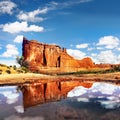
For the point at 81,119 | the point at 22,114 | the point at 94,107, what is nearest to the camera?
the point at 81,119

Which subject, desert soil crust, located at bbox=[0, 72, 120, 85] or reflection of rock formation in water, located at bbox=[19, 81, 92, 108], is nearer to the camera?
reflection of rock formation in water, located at bbox=[19, 81, 92, 108]

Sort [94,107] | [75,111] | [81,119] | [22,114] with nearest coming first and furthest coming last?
1. [81,119]
2. [22,114]
3. [75,111]
4. [94,107]

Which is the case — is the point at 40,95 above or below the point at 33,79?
below

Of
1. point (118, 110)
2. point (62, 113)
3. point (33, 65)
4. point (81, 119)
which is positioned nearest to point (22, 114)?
point (62, 113)

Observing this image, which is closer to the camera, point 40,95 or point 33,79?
point 40,95

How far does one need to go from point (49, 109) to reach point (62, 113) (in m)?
2.96

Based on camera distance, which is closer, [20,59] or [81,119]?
[81,119]

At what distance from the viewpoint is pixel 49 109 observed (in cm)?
2917

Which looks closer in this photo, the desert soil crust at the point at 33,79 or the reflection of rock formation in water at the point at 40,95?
the reflection of rock formation in water at the point at 40,95

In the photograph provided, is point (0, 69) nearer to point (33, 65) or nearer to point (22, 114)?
point (22, 114)

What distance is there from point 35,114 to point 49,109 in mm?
3164

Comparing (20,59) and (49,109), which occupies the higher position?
(20,59)

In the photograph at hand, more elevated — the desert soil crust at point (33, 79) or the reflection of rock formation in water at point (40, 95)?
the desert soil crust at point (33, 79)

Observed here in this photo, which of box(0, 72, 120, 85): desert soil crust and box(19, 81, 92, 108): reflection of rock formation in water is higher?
box(0, 72, 120, 85): desert soil crust
